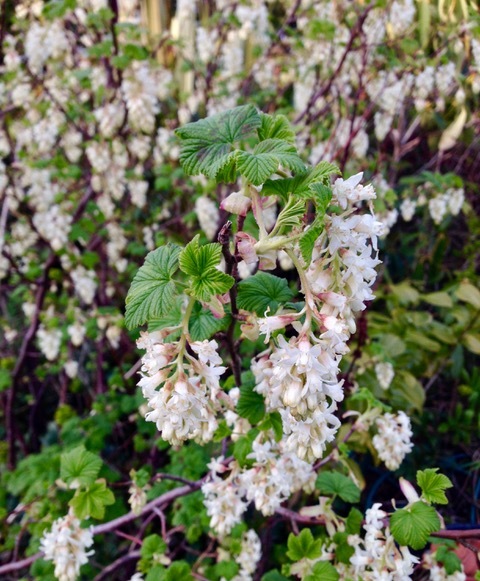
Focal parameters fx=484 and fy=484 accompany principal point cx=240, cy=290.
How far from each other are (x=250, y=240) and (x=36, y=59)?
6.69ft

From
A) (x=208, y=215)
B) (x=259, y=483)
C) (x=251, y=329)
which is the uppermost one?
(x=208, y=215)

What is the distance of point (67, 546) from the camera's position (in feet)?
3.15

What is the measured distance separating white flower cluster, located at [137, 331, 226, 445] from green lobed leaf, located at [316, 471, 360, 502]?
0.44 metres

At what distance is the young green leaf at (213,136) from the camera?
0.64m

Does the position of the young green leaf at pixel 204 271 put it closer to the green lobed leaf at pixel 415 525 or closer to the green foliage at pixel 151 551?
the green lobed leaf at pixel 415 525

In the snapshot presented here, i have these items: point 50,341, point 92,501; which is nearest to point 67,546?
point 92,501

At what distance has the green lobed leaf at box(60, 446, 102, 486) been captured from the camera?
3.21 ft

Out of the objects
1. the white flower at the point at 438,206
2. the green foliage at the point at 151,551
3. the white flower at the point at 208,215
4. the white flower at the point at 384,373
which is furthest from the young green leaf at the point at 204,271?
the white flower at the point at 438,206

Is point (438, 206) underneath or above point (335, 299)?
above

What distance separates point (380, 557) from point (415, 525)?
0.37 ft

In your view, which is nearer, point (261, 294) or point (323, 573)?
point (261, 294)

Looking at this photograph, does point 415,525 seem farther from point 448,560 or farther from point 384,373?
point 384,373

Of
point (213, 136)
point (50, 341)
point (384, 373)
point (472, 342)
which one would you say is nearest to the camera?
point (213, 136)

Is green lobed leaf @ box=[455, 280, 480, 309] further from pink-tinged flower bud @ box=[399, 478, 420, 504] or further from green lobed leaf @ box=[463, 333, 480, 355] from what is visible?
pink-tinged flower bud @ box=[399, 478, 420, 504]
